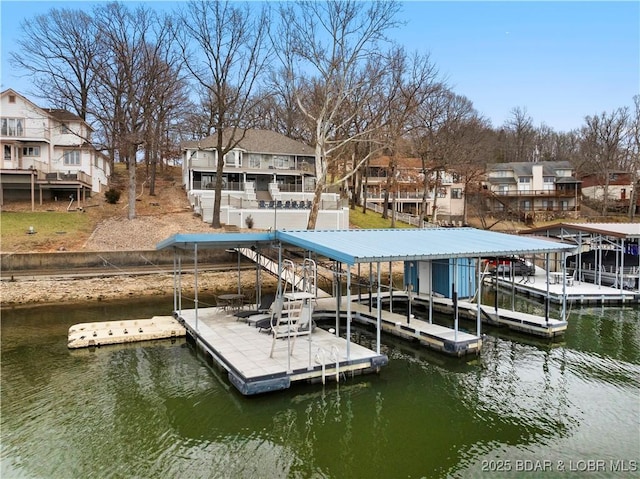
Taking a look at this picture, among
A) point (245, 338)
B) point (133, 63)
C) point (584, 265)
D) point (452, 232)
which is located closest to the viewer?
point (245, 338)

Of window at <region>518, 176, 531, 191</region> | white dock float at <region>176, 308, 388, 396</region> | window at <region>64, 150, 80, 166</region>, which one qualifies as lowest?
white dock float at <region>176, 308, 388, 396</region>

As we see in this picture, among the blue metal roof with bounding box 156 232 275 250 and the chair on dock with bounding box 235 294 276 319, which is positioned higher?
the blue metal roof with bounding box 156 232 275 250

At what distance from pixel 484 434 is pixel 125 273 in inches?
851

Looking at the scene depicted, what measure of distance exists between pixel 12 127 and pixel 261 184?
20991 mm

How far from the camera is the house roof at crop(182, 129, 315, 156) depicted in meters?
43.8

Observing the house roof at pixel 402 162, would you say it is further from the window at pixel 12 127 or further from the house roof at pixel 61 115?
the window at pixel 12 127

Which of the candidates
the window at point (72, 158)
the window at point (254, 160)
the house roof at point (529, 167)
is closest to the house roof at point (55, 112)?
the window at point (72, 158)

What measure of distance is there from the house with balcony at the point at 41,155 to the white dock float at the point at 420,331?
2575 centimetres

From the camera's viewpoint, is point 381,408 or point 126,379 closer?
point 381,408

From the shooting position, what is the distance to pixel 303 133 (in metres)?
59.9

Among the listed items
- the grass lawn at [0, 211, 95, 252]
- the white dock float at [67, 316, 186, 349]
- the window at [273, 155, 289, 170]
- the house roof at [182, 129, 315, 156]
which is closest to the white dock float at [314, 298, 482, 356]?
the white dock float at [67, 316, 186, 349]

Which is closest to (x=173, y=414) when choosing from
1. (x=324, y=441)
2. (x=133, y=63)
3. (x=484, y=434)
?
(x=324, y=441)

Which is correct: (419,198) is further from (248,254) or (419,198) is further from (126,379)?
(126,379)

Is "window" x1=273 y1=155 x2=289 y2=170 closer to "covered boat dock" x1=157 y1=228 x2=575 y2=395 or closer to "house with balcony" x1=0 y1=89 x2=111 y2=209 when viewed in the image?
"house with balcony" x1=0 y1=89 x2=111 y2=209
